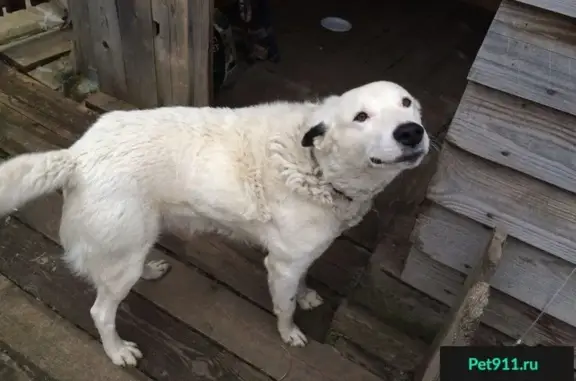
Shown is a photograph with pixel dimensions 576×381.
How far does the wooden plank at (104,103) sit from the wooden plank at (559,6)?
7.38 ft

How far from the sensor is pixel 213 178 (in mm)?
1796

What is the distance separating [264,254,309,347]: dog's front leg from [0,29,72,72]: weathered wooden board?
2150mm

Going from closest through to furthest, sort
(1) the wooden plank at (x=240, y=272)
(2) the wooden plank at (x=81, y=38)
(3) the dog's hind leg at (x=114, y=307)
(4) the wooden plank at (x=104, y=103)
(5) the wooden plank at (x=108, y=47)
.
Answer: (3) the dog's hind leg at (x=114, y=307)
(1) the wooden plank at (x=240, y=272)
(5) the wooden plank at (x=108, y=47)
(2) the wooden plank at (x=81, y=38)
(4) the wooden plank at (x=104, y=103)

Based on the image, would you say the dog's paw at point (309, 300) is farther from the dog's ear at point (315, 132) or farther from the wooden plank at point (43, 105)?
the wooden plank at point (43, 105)

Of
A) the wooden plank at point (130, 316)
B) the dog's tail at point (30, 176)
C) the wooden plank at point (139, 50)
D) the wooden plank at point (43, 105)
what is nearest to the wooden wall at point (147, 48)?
the wooden plank at point (139, 50)

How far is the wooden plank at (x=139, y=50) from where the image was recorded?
2.70 meters

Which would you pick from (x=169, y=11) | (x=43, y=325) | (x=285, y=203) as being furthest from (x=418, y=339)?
(x=169, y=11)

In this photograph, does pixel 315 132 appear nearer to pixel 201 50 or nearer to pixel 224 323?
pixel 224 323

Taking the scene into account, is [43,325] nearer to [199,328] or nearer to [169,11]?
[199,328]

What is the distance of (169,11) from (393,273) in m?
1.52

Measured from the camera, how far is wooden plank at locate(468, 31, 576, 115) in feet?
4.73

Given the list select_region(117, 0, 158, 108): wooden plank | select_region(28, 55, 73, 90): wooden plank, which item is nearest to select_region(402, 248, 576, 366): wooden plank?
select_region(117, 0, 158, 108): wooden plank

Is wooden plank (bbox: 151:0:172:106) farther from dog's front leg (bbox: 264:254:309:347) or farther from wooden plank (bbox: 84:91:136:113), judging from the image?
dog's front leg (bbox: 264:254:309:347)

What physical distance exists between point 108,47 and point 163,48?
1.43 feet
